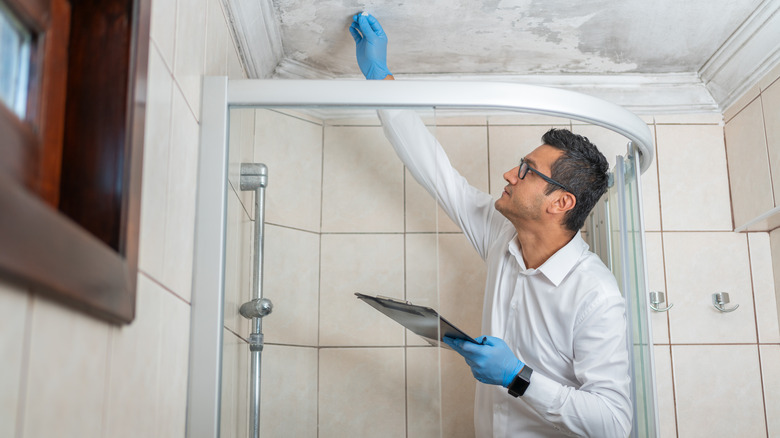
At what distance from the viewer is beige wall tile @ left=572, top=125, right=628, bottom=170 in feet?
5.31

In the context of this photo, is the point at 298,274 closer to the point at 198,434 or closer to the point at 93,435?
the point at 198,434

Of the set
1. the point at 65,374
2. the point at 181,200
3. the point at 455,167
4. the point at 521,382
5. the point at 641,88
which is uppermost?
the point at 641,88

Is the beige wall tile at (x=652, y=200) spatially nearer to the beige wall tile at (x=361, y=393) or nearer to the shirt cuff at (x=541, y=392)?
the shirt cuff at (x=541, y=392)

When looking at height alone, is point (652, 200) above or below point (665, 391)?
above

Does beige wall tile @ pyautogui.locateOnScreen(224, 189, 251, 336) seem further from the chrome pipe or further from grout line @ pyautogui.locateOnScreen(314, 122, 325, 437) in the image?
grout line @ pyautogui.locateOnScreen(314, 122, 325, 437)

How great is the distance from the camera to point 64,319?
2.37ft

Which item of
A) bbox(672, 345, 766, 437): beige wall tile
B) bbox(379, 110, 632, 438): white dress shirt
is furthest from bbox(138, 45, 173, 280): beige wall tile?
bbox(672, 345, 766, 437): beige wall tile

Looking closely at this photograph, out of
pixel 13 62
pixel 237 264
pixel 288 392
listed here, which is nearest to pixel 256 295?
pixel 237 264

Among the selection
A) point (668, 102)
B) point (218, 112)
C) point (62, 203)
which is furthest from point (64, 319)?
point (668, 102)

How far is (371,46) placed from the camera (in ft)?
6.22

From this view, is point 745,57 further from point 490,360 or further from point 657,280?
point 490,360

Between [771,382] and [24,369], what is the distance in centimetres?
209

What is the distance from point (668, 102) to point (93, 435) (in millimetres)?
2006

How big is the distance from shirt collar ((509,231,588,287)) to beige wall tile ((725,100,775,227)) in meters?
0.68
